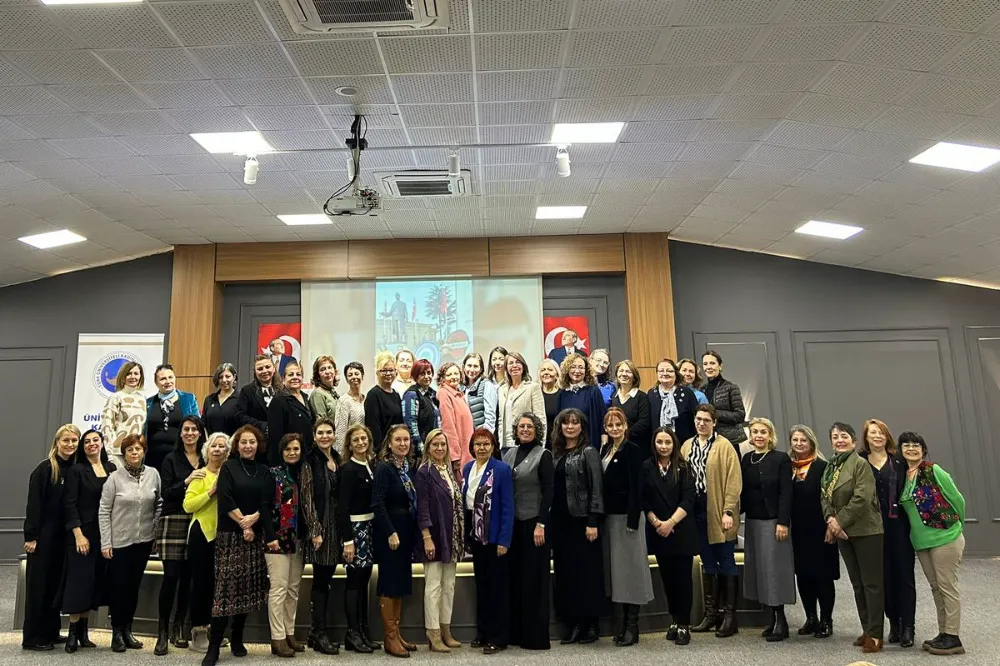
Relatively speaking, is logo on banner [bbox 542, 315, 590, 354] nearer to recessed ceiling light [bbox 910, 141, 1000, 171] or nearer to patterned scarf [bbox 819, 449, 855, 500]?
recessed ceiling light [bbox 910, 141, 1000, 171]

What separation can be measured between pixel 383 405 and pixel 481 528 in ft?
3.84

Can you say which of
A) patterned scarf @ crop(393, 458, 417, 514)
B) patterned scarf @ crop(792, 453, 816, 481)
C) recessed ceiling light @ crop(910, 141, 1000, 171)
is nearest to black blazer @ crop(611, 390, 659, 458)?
patterned scarf @ crop(792, 453, 816, 481)

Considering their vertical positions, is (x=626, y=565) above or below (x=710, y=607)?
above

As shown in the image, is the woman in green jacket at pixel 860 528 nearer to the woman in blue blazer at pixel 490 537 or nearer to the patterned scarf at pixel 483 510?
the woman in blue blazer at pixel 490 537

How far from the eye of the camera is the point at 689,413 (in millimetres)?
5391

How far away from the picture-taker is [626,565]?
453 cm

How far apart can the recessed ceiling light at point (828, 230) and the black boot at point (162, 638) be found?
7.09 meters

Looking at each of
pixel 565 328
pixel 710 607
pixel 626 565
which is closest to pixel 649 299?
Result: pixel 565 328

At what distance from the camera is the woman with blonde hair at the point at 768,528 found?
457 cm

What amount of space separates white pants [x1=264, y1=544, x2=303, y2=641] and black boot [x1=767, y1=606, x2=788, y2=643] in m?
3.06

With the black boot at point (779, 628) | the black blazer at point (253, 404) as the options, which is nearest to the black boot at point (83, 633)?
the black blazer at point (253, 404)

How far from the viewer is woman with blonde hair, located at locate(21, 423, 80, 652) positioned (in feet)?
15.0

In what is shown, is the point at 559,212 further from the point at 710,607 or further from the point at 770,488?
the point at 710,607

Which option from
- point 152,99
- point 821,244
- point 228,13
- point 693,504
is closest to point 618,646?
point 693,504
